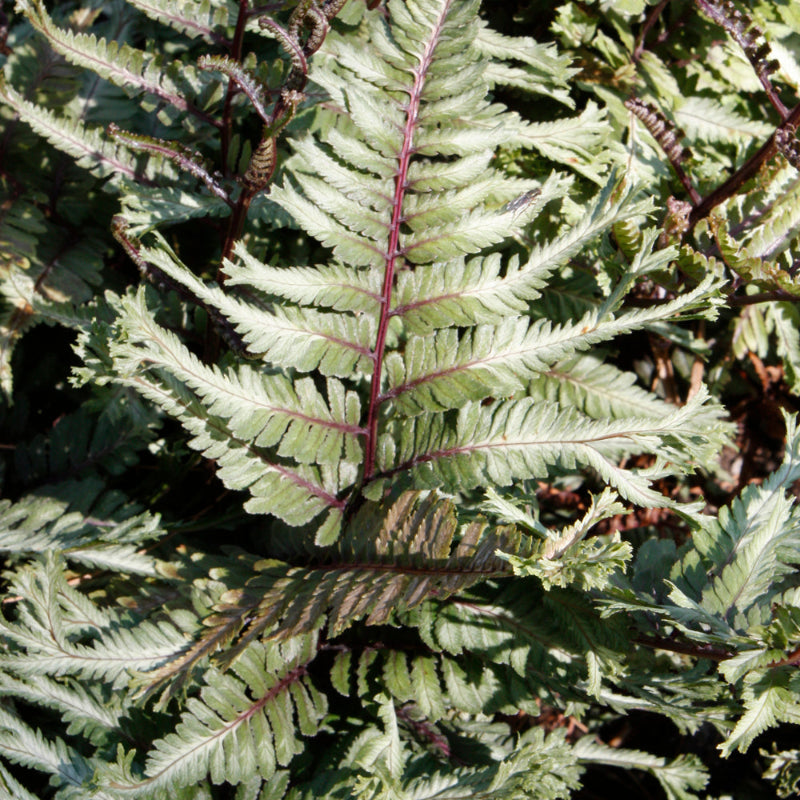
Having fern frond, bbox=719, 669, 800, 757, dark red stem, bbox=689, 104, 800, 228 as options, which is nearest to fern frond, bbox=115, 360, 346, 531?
fern frond, bbox=719, 669, 800, 757

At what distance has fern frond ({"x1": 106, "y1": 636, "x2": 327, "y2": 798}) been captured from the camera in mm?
1264

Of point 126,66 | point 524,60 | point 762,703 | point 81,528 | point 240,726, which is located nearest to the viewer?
point 762,703

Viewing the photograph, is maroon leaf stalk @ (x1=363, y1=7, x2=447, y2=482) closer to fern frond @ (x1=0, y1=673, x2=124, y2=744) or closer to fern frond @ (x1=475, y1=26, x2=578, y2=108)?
fern frond @ (x1=475, y1=26, x2=578, y2=108)

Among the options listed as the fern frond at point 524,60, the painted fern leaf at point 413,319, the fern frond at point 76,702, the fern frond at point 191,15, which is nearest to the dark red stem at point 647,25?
the fern frond at point 524,60

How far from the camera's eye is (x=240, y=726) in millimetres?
1332

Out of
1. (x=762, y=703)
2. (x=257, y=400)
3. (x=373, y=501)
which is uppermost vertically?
(x=257, y=400)

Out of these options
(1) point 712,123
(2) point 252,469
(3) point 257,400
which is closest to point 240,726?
(2) point 252,469

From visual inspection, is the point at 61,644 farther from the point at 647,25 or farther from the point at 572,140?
the point at 647,25

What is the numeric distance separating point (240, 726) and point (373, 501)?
46 cm

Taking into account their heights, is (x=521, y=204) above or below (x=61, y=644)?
above

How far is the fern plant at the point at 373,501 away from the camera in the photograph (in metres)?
1.30

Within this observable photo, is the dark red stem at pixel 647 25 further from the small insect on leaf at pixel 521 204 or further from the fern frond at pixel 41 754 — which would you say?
the fern frond at pixel 41 754

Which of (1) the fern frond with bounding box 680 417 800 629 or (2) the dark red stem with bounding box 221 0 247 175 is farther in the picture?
(2) the dark red stem with bounding box 221 0 247 175

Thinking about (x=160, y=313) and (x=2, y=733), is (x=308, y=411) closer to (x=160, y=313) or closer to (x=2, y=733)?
(x=160, y=313)
